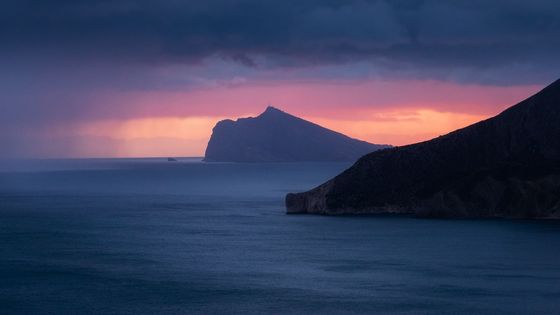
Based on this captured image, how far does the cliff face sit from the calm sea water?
4860 millimetres

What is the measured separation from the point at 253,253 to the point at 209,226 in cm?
3231

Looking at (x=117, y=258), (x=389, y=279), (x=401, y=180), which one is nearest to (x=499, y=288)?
(x=389, y=279)

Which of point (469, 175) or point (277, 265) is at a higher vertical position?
point (469, 175)

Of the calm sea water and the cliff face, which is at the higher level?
the cliff face

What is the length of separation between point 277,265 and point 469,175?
54724 mm

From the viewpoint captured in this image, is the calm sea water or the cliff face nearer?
the calm sea water

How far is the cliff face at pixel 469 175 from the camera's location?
422ft

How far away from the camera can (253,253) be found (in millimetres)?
96438

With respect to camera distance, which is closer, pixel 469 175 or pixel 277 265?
pixel 277 265

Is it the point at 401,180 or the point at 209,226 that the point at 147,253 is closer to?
the point at 209,226

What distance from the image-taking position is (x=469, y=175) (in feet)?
439

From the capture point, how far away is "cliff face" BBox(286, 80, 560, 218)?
5059 inches

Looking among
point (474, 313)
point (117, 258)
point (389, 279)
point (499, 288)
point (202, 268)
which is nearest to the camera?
point (474, 313)

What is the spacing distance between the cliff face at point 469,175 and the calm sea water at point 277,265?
4.86 meters
